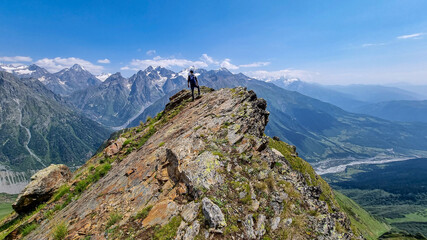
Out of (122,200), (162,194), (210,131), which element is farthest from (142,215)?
(210,131)

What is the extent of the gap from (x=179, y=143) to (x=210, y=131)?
10.8 ft

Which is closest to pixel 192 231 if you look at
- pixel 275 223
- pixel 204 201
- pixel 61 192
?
pixel 204 201

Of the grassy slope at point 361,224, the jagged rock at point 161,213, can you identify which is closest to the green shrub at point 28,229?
the jagged rock at point 161,213

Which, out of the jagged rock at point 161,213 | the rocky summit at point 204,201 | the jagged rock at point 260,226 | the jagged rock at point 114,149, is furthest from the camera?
the jagged rock at point 114,149

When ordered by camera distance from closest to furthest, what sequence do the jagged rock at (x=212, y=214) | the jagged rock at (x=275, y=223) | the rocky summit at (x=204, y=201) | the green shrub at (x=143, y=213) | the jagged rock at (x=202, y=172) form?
the jagged rock at (x=212, y=214), the rocky summit at (x=204, y=201), the jagged rock at (x=275, y=223), the green shrub at (x=143, y=213), the jagged rock at (x=202, y=172)

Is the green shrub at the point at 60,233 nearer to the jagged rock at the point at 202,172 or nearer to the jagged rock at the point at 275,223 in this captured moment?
the jagged rock at the point at 202,172

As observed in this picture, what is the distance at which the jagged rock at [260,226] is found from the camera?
32.9ft

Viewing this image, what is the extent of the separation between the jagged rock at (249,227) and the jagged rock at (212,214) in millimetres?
1127

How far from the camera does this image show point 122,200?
541 inches

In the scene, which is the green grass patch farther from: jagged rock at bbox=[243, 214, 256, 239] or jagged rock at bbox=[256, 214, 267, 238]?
jagged rock at bbox=[256, 214, 267, 238]

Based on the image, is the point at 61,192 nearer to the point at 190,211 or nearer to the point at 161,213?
the point at 161,213

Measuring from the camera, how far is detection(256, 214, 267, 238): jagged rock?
10.0 metres

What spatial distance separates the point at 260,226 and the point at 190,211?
374cm

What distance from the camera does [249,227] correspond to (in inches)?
397
